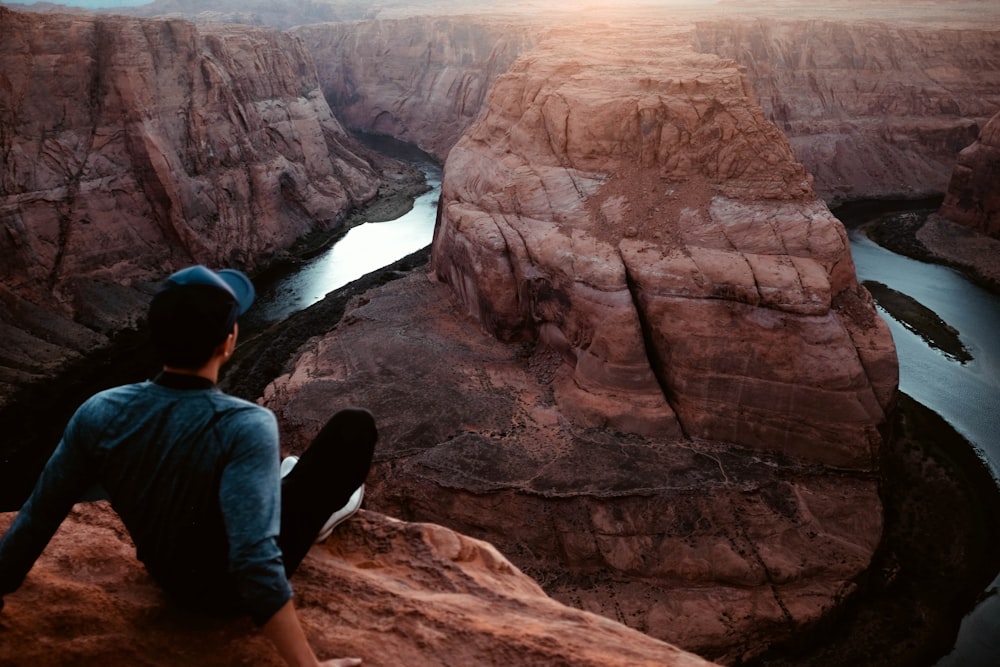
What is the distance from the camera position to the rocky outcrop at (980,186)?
94.1ft

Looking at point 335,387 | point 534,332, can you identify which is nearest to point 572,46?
point 534,332

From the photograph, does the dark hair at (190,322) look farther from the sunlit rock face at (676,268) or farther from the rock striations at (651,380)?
the sunlit rock face at (676,268)

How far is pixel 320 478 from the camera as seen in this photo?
365cm

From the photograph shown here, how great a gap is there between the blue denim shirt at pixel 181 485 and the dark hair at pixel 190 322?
17cm

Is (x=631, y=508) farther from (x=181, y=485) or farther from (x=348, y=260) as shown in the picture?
(x=348, y=260)

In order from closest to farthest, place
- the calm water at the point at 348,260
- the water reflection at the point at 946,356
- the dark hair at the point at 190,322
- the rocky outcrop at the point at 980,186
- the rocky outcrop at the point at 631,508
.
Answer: the dark hair at the point at 190,322
the rocky outcrop at the point at 631,508
the water reflection at the point at 946,356
the calm water at the point at 348,260
the rocky outcrop at the point at 980,186

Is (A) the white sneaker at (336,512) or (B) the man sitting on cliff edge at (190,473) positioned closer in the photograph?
(B) the man sitting on cliff edge at (190,473)

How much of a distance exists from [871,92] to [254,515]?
44268mm

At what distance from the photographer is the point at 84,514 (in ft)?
14.7

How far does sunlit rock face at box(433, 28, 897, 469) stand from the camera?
12.9 meters

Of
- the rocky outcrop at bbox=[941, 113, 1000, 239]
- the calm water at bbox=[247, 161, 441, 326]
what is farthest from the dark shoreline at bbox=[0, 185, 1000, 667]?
the rocky outcrop at bbox=[941, 113, 1000, 239]

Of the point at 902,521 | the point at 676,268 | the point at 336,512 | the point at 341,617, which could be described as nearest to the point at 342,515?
the point at 336,512

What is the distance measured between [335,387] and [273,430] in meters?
12.6

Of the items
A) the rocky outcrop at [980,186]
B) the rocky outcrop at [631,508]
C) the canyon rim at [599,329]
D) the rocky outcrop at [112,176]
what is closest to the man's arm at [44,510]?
the canyon rim at [599,329]
